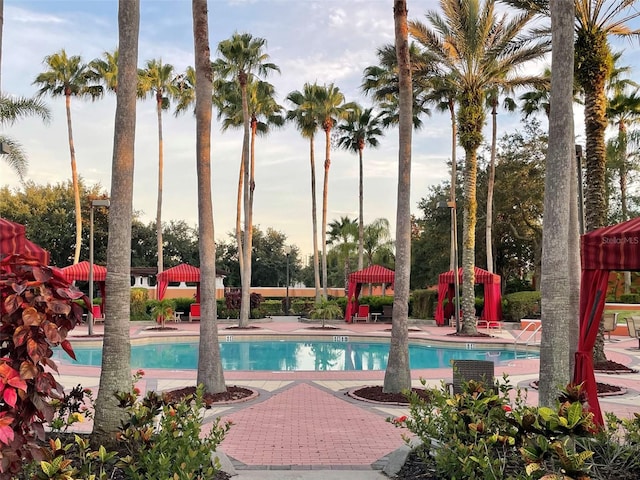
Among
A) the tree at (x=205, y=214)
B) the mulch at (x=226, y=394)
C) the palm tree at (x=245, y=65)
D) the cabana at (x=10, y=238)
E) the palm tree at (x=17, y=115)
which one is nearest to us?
the cabana at (x=10, y=238)

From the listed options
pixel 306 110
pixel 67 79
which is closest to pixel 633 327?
pixel 306 110

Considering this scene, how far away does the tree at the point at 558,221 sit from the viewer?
5926 millimetres

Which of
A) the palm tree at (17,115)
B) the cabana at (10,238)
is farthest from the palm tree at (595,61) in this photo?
the palm tree at (17,115)

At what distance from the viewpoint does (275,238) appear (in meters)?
54.7

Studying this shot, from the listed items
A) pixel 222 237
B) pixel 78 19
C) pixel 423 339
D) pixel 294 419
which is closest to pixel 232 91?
pixel 423 339

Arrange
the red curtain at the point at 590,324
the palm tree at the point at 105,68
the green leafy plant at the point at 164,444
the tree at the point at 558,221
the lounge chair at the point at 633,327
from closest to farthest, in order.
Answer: the green leafy plant at the point at 164,444, the tree at the point at 558,221, the red curtain at the point at 590,324, the lounge chair at the point at 633,327, the palm tree at the point at 105,68

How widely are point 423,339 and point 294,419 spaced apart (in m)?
12.6

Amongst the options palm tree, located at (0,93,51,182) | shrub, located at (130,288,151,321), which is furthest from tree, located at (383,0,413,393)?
shrub, located at (130,288,151,321)

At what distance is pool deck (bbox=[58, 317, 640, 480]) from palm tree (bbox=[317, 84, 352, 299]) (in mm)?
19096

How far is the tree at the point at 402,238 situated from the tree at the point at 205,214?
2.93m

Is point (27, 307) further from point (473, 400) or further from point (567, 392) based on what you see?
point (567, 392)

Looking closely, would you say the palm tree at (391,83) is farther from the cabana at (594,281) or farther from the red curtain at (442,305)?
the cabana at (594,281)

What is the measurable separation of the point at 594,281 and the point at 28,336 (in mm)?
5591

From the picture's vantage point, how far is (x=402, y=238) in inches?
356
